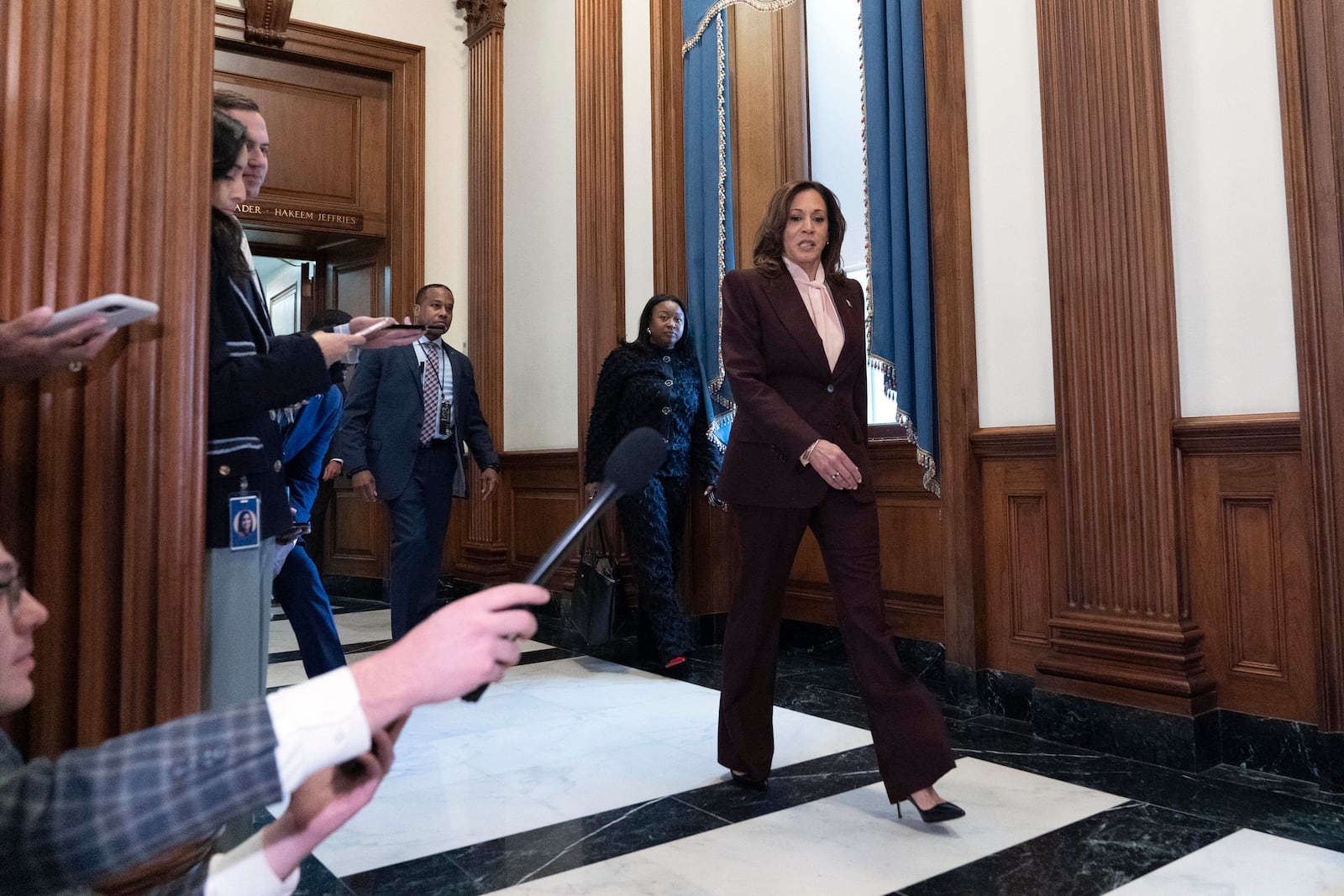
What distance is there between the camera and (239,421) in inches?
56.1

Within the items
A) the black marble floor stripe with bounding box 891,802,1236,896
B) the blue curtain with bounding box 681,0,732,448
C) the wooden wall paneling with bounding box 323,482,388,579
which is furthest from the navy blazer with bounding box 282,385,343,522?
the wooden wall paneling with bounding box 323,482,388,579

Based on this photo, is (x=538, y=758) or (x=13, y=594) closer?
(x=13, y=594)

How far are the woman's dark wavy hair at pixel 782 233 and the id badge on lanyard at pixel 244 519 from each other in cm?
137

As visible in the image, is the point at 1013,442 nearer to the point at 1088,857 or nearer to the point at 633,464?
the point at 1088,857

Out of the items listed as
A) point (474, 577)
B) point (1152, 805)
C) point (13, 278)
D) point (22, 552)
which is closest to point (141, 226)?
point (13, 278)

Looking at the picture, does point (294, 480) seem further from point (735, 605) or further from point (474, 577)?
point (474, 577)

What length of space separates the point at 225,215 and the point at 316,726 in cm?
114

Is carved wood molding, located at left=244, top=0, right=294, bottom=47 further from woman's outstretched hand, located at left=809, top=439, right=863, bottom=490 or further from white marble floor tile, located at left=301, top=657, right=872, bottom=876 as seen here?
woman's outstretched hand, located at left=809, top=439, right=863, bottom=490

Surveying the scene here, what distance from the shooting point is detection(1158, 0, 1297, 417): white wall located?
2.45 meters

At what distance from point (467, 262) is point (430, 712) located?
361 cm

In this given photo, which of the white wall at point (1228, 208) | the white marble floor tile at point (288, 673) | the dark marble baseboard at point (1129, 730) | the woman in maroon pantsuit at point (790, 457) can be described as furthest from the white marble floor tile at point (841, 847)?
the white marble floor tile at point (288, 673)

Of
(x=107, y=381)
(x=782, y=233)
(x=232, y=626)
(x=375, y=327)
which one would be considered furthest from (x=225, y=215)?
(x=782, y=233)

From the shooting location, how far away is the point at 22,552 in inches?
44.2

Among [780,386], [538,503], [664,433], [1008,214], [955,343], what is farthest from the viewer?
[538,503]
